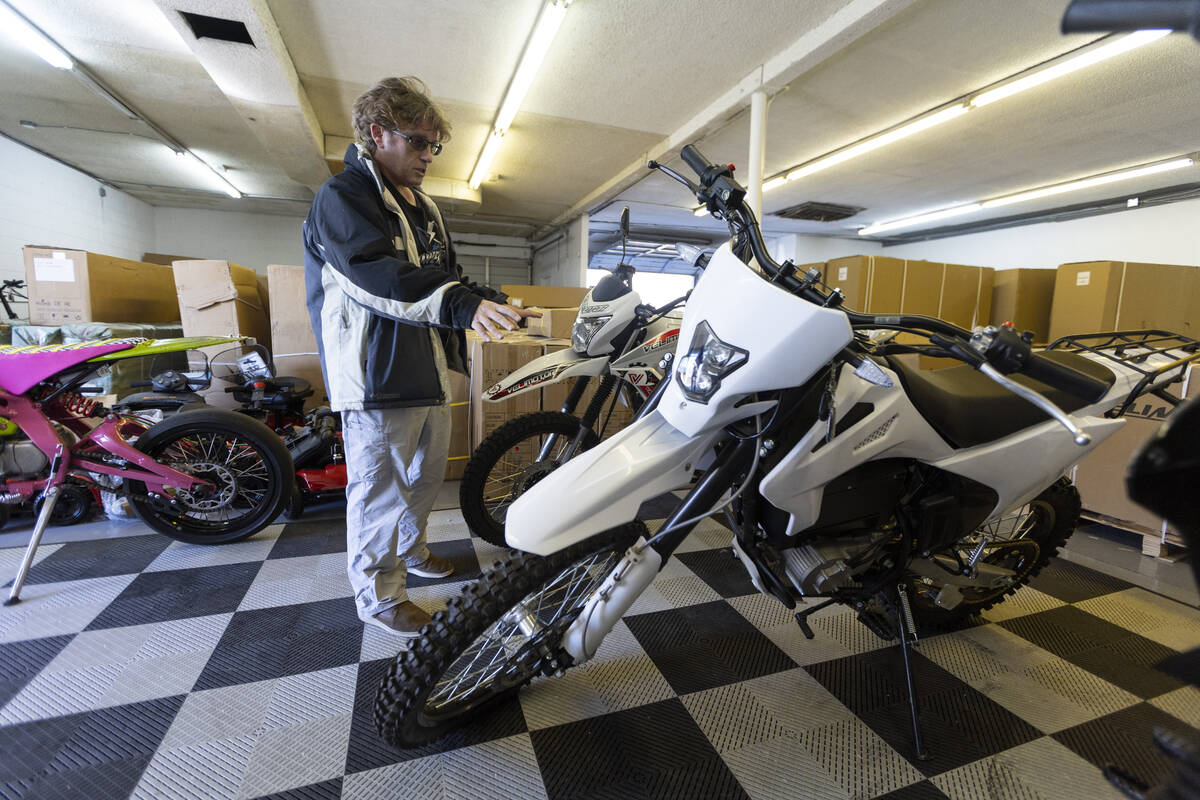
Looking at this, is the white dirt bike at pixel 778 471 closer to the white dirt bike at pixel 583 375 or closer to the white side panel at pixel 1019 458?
the white side panel at pixel 1019 458

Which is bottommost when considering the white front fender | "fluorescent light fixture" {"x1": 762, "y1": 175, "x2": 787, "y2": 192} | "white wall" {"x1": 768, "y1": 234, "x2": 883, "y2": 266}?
the white front fender

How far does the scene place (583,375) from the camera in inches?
76.2

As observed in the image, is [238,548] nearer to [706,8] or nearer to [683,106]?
[706,8]

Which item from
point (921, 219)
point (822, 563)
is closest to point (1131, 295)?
point (822, 563)

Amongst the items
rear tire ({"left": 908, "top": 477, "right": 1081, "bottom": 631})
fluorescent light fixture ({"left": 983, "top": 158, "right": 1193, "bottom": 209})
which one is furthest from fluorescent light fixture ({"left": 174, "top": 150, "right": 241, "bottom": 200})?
fluorescent light fixture ({"left": 983, "top": 158, "right": 1193, "bottom": 209})

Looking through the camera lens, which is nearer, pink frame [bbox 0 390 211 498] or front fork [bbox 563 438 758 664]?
front fork [bbox 563 438 758 664]

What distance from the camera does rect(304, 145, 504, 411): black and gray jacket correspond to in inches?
45.7

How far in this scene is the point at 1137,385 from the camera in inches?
47.9

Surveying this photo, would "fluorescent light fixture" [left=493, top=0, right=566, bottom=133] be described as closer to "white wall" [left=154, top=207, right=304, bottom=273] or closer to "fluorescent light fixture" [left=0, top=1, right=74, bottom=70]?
"fluorescent light fixture" [left=0, top=1, right=74, bottom=70]

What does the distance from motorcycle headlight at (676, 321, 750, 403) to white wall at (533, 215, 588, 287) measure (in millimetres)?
8003

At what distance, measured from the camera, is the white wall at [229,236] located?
338 inches

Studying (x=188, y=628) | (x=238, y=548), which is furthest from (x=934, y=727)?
(x=238, y=548)

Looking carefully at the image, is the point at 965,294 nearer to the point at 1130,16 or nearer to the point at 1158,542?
the point at 1158,542

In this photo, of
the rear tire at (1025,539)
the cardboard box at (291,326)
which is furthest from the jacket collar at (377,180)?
the cardboard box at (291,326)
